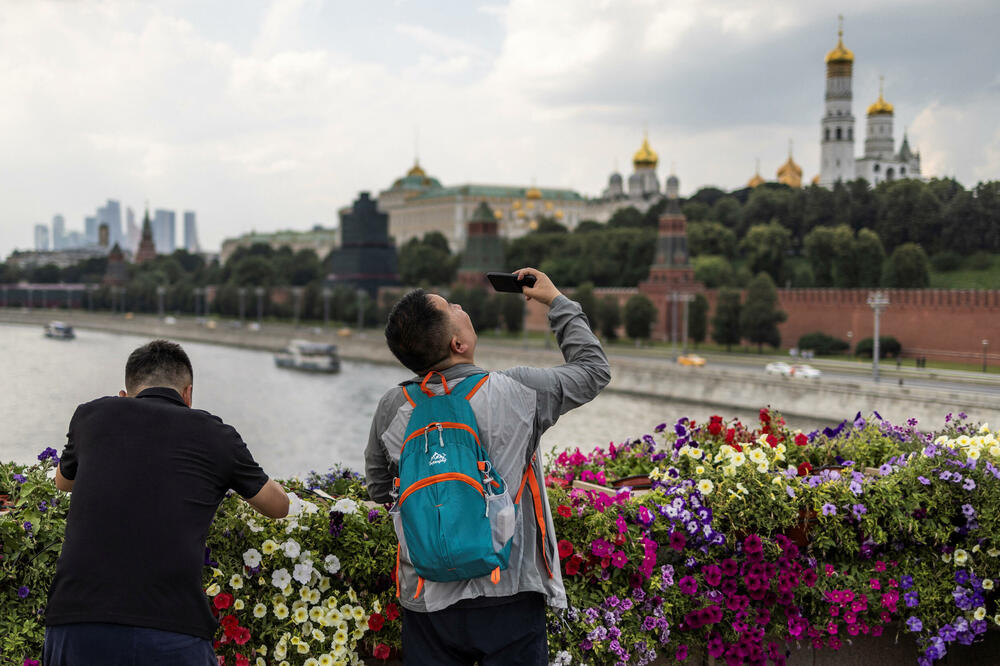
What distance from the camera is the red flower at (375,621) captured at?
2384 mm

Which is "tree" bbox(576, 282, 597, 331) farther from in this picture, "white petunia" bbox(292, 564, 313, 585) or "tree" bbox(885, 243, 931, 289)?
"white petunia" bbox(292, 564, 313, 585)

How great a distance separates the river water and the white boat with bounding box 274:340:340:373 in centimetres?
47

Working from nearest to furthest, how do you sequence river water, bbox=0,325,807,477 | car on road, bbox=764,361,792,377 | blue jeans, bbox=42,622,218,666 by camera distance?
blue jeans, bbox=42,622,218,666 < river water, bbox=0,325,807,477 < car on road, bbox=764,361,792,377

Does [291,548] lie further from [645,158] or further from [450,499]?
[645,158]

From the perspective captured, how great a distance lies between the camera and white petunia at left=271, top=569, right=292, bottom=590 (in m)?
2.32

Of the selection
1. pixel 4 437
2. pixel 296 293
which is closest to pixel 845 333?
pixel 4 437

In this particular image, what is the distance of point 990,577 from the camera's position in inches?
110

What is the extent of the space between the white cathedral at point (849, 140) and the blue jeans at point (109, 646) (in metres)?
60.9

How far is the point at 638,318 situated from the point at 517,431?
37.8 meters

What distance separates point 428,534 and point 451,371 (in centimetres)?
33

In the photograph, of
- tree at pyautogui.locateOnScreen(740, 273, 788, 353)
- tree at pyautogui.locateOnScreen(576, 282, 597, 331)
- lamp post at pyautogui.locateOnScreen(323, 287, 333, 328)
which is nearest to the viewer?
tree at pyautogui.locateOnScreen(740, 273, 788, 353)

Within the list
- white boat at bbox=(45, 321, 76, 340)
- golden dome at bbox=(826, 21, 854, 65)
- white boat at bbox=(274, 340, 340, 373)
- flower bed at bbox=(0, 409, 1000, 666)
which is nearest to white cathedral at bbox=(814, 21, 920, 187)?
golden dome at bbox=(826, 21, 854, 65)

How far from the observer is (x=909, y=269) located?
3628 centimetres

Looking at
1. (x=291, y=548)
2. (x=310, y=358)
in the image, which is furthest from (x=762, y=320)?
(x=291, y=548)
